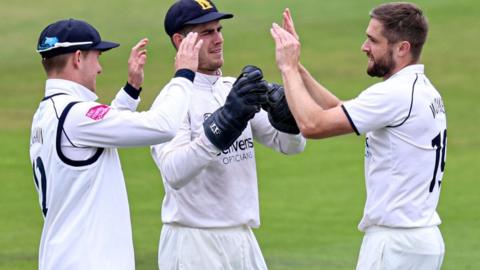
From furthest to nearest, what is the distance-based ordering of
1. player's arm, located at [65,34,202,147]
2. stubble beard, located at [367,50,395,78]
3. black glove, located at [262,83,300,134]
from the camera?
1. black glove, located at [262,83,300,134]
2. stubble beard, located at [367,50,395,78]
3. player's arm, located at [65,34,202,147]

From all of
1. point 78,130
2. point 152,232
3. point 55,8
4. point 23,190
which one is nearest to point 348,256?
point 152,232

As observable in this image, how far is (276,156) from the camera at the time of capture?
19469mm

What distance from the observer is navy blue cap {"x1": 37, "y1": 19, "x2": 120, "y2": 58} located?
682cm

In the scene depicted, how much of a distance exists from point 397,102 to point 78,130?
1.99 m

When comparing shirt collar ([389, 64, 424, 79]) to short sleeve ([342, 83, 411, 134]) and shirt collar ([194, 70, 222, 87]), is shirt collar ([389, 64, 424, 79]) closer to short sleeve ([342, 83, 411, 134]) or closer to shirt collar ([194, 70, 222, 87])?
short sleeve ([342, 83, 411, 134])

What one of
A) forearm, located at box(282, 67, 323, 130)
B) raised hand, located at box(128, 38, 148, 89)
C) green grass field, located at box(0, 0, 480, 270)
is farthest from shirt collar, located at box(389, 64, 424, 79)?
green grass field, located at box(0, 0, 480, 270)

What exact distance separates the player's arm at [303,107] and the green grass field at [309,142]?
5.61 m

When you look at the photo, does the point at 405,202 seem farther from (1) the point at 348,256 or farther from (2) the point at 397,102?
(1) the point at 348,256

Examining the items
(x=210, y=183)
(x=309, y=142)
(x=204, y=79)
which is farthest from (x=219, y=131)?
(x=309, y=142)

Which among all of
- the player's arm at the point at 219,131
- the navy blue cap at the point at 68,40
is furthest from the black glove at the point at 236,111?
the navy blue cap at the point at 68,40

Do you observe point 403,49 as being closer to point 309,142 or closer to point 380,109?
point 380,109

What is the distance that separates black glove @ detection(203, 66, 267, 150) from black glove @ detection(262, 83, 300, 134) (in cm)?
34

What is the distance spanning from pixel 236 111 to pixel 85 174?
1.06 m

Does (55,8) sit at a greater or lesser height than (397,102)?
lesser
